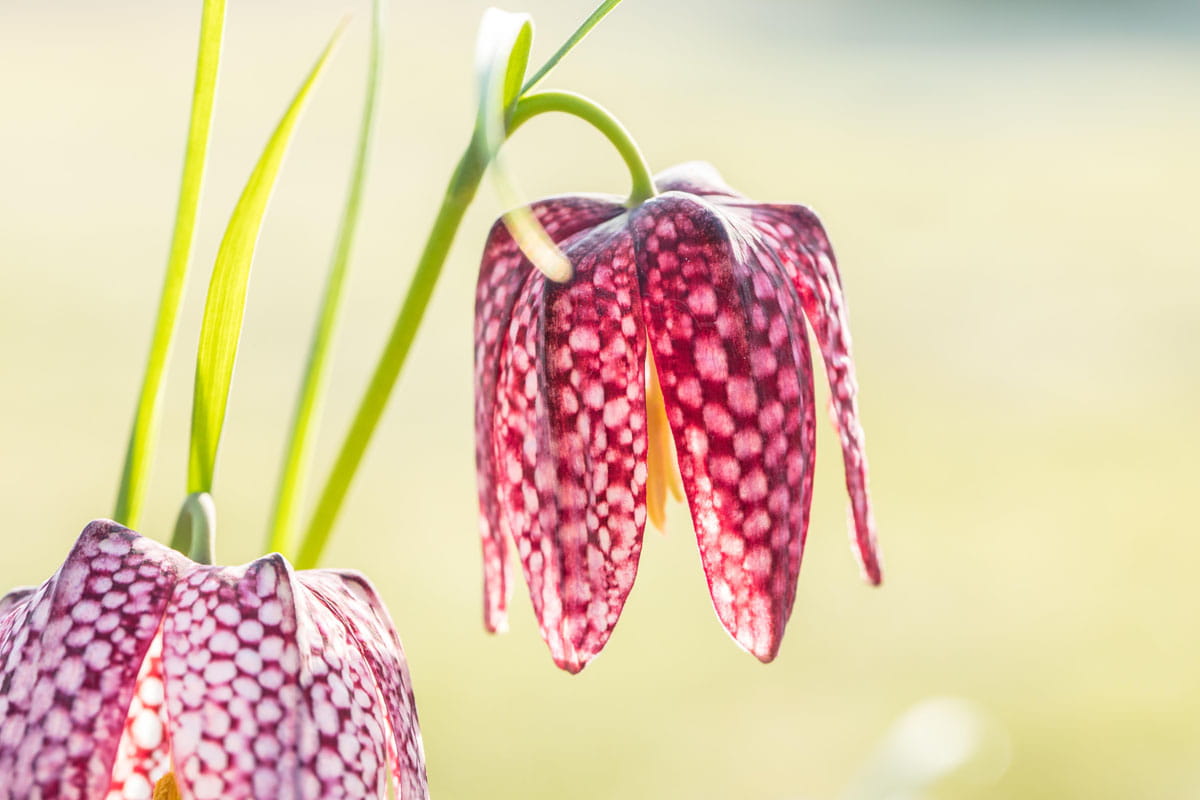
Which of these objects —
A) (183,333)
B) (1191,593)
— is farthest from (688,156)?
(1191,593)

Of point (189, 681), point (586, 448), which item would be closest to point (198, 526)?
point (189, 681)

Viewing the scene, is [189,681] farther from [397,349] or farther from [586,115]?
[586,115]

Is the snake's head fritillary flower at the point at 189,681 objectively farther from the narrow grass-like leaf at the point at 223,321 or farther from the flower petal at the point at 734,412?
the flower petal at the point at 734,412

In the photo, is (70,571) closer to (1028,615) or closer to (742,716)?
(742,716)

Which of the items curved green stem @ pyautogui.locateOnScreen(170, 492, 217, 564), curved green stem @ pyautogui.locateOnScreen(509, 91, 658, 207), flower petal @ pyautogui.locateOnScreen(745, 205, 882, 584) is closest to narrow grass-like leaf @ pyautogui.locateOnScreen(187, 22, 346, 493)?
curved green stem @ pyautogui.locateOnScreen(170, 492, 217, 564)

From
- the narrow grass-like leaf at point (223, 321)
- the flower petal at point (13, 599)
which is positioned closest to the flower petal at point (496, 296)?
the narrow grass-like leaf at point (223, 321)

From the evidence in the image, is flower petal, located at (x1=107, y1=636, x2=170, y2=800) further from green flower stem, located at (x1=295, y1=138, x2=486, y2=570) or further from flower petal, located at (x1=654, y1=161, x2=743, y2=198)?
flower petal, located at (x1=654, y1=161, x2=743, y2=198)
